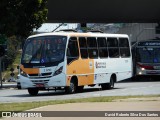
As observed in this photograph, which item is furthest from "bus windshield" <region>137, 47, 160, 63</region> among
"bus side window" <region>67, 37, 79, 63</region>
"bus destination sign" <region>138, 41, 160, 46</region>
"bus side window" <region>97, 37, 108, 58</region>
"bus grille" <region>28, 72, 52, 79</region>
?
"bus grille" <region>28, 72, 52, 79</region>

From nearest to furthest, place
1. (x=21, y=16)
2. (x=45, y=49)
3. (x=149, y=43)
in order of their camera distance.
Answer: (x=45, y=49) < (x=21, y=16) < (x=149, y=43)

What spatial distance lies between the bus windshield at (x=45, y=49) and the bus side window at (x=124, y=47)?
21.0ft

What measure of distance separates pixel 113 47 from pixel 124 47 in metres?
1.69

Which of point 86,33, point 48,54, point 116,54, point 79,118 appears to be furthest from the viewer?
point 116,54

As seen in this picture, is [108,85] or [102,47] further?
[108,85]

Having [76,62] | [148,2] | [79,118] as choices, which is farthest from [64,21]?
[79,118]

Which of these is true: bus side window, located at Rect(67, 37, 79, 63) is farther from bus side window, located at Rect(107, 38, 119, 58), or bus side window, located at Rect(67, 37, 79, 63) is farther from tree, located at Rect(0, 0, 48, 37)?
tree, located at Rect(0, 0, 48, 37)

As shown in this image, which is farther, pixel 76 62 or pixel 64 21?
pixel 64 21

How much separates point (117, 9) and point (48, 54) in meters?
25.8

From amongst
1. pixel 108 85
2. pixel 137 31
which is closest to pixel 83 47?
pixel 108 85

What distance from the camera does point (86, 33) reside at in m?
29.2

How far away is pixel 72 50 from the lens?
27.2 metres

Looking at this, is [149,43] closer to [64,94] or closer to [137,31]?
[64,94]

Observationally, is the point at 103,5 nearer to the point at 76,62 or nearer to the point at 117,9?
the point at 117,9
